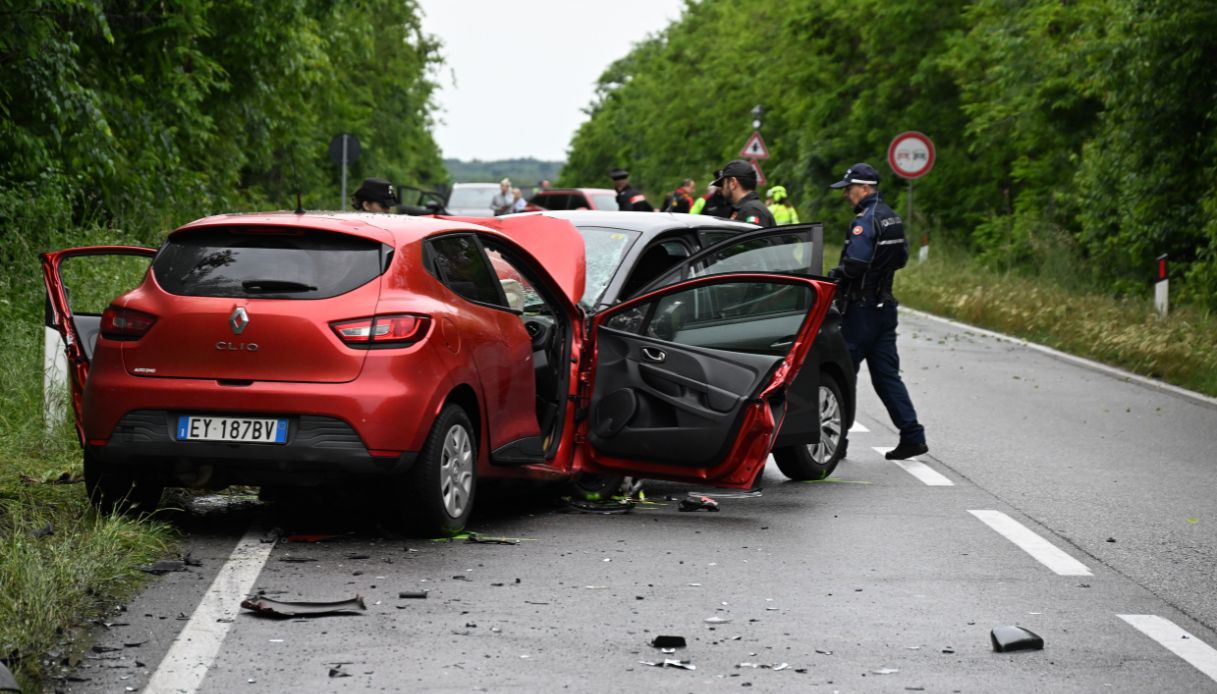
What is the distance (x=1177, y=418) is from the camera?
579 inches

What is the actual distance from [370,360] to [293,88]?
1867cm

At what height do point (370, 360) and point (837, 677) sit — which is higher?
point (370, 360)

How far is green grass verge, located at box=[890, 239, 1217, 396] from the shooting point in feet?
60.6

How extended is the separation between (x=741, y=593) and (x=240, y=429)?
7.55 ft

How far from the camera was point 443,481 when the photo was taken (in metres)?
8.20

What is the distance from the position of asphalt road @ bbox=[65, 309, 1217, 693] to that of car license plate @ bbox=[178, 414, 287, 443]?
0.48 meters

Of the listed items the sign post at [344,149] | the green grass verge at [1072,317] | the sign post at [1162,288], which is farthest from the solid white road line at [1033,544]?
the sign post at [344,149]

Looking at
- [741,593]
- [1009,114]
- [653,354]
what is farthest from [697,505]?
[1009,114]

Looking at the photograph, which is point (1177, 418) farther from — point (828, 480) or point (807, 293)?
point (807, 293)

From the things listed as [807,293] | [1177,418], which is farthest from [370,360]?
[1177,418]

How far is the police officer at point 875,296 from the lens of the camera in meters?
11.6

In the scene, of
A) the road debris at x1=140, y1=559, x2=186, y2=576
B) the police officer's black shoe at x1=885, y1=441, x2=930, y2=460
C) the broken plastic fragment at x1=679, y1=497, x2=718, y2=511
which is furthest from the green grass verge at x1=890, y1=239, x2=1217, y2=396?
the road debris at x1=140, y1=559, x2=186, y2=576

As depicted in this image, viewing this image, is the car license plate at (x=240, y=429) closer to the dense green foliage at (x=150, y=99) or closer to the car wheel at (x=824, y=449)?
the dense green foliage at (x=150, y=99)

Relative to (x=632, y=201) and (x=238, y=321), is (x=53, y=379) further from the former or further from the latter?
(x=632, y=201)
